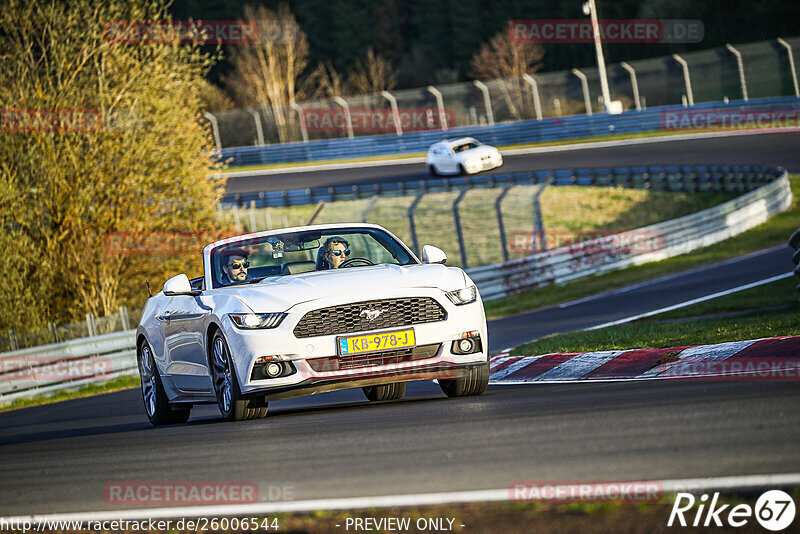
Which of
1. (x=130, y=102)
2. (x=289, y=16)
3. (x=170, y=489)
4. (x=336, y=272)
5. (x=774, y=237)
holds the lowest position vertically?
(x=774, y=237)

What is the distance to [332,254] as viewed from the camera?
948cm

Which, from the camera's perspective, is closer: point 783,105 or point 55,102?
point 55,102

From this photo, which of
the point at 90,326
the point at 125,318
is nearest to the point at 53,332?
the point at 90,326

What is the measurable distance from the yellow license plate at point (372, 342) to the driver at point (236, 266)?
1.45m

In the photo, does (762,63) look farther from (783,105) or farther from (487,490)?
(487,490)

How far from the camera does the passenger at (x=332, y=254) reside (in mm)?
9438

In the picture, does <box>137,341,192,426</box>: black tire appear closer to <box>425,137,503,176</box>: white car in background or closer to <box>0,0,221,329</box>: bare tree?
<box>0,0,221,329</box>: bare tree

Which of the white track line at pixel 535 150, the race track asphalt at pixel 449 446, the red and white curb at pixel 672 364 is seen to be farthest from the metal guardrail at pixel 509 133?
the race track asphalt at pixel 449 446

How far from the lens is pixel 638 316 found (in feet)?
59.4

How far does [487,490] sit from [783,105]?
132 ft

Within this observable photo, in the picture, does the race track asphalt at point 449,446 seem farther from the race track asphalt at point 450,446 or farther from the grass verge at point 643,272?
the grass verge at point 643,272

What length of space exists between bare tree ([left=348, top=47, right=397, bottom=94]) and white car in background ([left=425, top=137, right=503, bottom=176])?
117 feet

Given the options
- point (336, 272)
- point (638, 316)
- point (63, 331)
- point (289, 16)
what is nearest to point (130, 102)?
point (63, 331)

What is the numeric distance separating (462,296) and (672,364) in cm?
196
